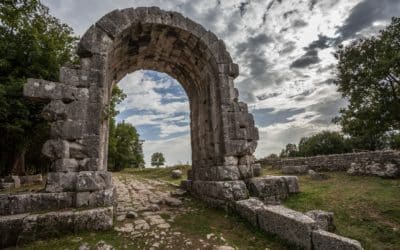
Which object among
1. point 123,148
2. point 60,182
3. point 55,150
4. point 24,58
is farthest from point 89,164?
point 123,148

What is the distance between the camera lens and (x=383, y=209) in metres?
5.36

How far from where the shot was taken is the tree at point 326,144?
44.0m

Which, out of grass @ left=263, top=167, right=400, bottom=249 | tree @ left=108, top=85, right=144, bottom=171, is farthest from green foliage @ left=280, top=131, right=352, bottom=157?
grass @ left=263, top=167, right=400, bottom=249

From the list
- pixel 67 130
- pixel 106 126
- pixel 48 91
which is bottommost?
pixel 67 130

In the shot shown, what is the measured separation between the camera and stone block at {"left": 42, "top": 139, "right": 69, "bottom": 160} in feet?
15.3

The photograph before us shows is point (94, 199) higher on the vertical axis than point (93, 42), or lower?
lower

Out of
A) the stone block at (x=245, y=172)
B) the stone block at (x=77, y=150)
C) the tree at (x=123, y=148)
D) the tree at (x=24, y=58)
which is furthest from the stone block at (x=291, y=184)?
the tree at (x=123, y=148)

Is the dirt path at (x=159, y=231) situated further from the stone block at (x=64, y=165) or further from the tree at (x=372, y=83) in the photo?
the tree at (x=372, y=83)

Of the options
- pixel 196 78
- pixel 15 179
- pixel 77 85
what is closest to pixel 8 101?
pixel 15 179

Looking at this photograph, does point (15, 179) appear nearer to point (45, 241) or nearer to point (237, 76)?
point (45, 241)

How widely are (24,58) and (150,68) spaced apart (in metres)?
6.68

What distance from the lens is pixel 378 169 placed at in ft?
31.8

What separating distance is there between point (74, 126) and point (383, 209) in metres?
7.17

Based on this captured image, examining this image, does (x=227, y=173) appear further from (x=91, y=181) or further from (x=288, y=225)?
(x=91, y=181)
